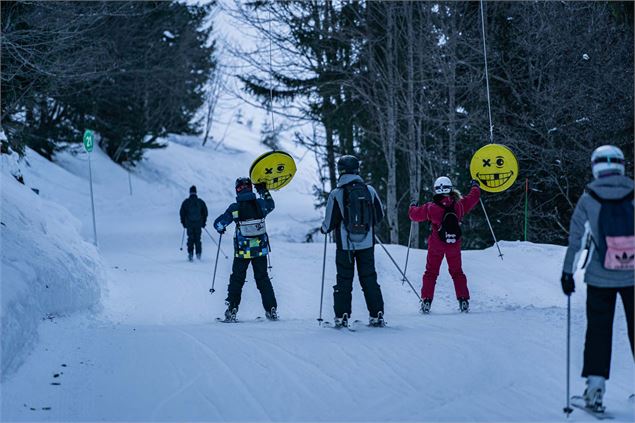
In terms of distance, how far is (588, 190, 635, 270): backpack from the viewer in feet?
18.7

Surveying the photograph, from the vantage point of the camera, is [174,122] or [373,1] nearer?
[373,1]

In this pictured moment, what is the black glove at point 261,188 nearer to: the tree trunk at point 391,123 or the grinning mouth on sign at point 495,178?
the grinning mouth on sign at point 495,178

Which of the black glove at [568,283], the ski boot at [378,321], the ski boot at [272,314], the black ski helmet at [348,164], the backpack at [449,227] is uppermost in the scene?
the black ski helmet at [348,164]

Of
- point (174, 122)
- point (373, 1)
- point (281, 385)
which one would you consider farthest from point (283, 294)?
point (174, 122)

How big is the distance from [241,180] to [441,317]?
3155 millimetres

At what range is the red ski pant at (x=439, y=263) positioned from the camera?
1045 cm

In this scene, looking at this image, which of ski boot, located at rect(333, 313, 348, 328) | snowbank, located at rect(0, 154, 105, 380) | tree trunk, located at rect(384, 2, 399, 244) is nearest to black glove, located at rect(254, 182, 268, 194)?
ski boot, located at rect(333, 313, 348, 328)

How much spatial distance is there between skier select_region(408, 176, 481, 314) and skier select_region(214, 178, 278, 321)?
6.55 ft

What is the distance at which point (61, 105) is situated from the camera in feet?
114

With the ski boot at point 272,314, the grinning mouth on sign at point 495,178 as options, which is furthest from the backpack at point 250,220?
the grinning mouth on sign at point 495,178

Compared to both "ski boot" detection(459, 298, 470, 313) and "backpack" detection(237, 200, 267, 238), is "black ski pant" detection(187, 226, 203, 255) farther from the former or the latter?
"ski boot" detection(459, 298, 470, 313)

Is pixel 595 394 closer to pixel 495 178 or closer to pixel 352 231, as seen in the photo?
pixel 352 231

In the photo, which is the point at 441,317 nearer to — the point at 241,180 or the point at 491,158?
the point at 241,180

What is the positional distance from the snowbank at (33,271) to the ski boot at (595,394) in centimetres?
467
